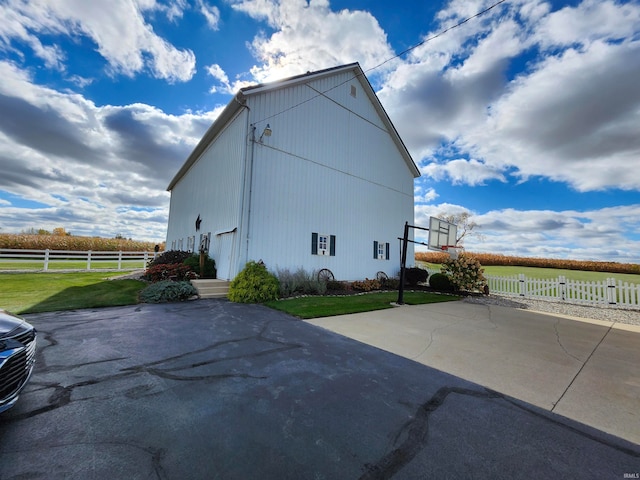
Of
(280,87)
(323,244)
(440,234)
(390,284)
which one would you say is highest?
(280,87)

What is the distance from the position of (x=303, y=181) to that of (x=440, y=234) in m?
5.95

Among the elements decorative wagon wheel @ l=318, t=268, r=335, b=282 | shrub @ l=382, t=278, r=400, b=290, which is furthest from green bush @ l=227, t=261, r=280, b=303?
shrub @ l=382, t=278, r=400, b=290

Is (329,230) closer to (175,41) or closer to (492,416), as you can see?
(175,41)

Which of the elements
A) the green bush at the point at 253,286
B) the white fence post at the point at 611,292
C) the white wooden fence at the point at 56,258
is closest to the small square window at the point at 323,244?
the green bush at the point at 253,286

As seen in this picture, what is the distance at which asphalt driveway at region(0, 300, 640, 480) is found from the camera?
1616 mm

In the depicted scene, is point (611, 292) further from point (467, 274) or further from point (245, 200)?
point (245, 200)

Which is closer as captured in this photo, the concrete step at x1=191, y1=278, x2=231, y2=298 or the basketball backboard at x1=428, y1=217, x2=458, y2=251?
the concrete step at x1=191, y1=278, x2=231, y2=298

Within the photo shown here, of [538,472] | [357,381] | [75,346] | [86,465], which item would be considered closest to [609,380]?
[538,472]

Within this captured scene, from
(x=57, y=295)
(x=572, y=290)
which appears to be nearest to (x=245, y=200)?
(x=57, y=295)

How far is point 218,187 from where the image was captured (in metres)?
11.2

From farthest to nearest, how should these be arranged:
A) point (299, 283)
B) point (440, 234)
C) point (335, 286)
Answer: point (335, 286) < point (440, 234) < point (299, 283)

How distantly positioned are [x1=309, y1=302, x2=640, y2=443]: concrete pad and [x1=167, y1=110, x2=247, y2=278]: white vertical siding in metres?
6.09

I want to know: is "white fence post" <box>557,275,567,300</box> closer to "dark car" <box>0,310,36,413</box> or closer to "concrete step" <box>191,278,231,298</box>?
"concrete step" <box>191,278,231,298</box>

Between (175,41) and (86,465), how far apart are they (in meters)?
10.9
